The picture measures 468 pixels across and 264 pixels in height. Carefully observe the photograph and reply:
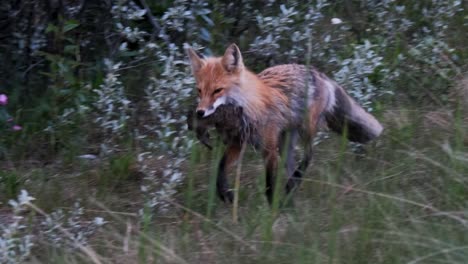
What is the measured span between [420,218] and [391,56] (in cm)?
360

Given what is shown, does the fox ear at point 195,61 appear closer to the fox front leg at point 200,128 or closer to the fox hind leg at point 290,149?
the fox front leg at point 200,128

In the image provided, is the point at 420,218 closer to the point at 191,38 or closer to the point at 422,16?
the point at 191,38

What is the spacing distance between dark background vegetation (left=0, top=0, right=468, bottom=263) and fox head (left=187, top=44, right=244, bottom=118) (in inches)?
13.1

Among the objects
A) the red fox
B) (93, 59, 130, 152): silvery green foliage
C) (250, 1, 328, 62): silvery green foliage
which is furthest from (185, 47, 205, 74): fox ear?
(250, 1, 328, 62): silvery green foliage

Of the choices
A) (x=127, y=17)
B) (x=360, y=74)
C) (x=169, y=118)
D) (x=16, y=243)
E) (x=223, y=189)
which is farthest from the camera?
(x=360, y=74)

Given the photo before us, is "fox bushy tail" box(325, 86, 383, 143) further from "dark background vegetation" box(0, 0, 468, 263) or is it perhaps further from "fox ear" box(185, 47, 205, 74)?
"fox ear" box(185, 47, 205, 74)

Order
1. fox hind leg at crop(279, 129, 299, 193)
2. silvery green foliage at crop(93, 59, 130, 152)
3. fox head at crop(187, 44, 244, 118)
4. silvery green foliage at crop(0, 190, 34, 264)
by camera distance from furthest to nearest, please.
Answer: silvery green foliage at crop(93, 59, 130, 152) → fox hind leg at crop(279, 129, 299, 193) → fox head at crop(187, 44, 244, 118) → silvery green foliage at crop(0, 190, 34, 264)

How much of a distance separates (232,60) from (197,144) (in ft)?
2.05

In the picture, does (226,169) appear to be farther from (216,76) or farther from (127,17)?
(127,17)

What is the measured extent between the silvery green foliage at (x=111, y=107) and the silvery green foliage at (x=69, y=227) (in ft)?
3.57

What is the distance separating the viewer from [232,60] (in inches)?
231

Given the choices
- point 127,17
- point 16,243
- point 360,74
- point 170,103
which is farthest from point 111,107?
point 360,74

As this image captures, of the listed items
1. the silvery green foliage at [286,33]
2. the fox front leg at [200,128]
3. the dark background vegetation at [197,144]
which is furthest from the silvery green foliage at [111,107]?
the silvery green foliage at [286,33]

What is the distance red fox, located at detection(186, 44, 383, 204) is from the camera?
5793 mm
